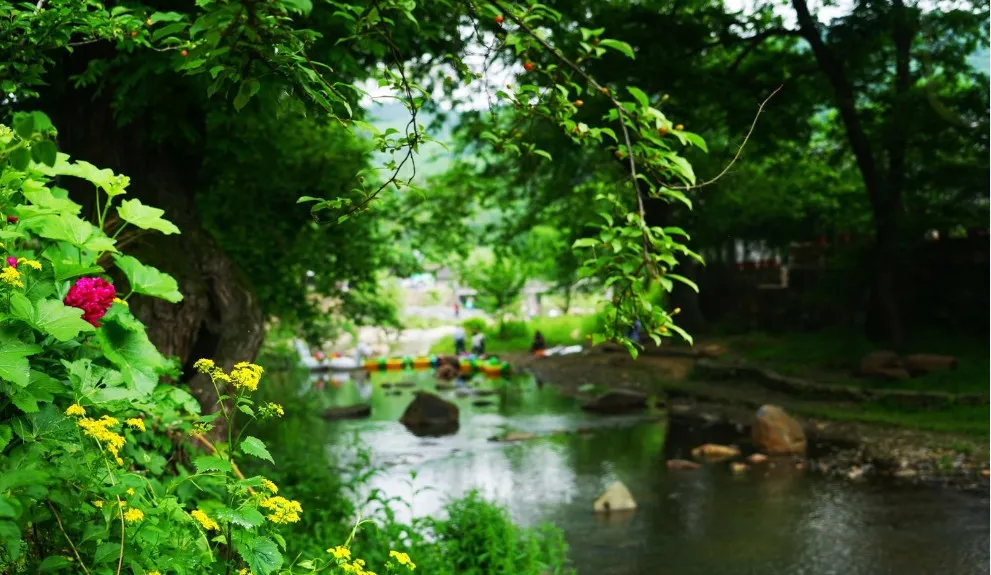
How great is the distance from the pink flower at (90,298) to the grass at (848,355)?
531 inches

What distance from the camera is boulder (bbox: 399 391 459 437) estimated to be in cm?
1513

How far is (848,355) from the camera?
57.1ft

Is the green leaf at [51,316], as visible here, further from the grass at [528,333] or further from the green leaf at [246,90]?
the grass at [528,333]

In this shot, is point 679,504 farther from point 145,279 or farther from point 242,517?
point 242,517

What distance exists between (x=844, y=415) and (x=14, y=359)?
13051 mm

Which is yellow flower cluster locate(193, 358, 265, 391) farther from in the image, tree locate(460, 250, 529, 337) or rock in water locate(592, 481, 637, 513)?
tree locate(460, 250, 529, 337)

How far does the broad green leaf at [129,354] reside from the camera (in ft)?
9.51

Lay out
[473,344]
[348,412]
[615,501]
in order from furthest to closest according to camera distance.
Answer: [473,344] < [348,412] < [615,501]

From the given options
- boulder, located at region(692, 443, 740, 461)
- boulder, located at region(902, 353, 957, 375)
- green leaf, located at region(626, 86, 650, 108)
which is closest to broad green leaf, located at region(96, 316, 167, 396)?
green leaf, located at region(626, 86, 650, 108)

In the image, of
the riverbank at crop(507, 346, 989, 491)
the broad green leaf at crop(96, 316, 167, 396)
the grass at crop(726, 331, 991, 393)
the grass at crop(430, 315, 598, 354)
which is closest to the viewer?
the broad green leaf at crop(96, 316, 167, 396)

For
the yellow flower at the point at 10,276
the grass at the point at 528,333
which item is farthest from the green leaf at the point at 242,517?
the grass at the point at 528,333

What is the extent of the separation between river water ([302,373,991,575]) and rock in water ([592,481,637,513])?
0.31 feet

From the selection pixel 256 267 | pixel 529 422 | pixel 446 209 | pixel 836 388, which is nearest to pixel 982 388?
pixel 836 388

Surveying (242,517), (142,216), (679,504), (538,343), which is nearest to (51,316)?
(242,517)
